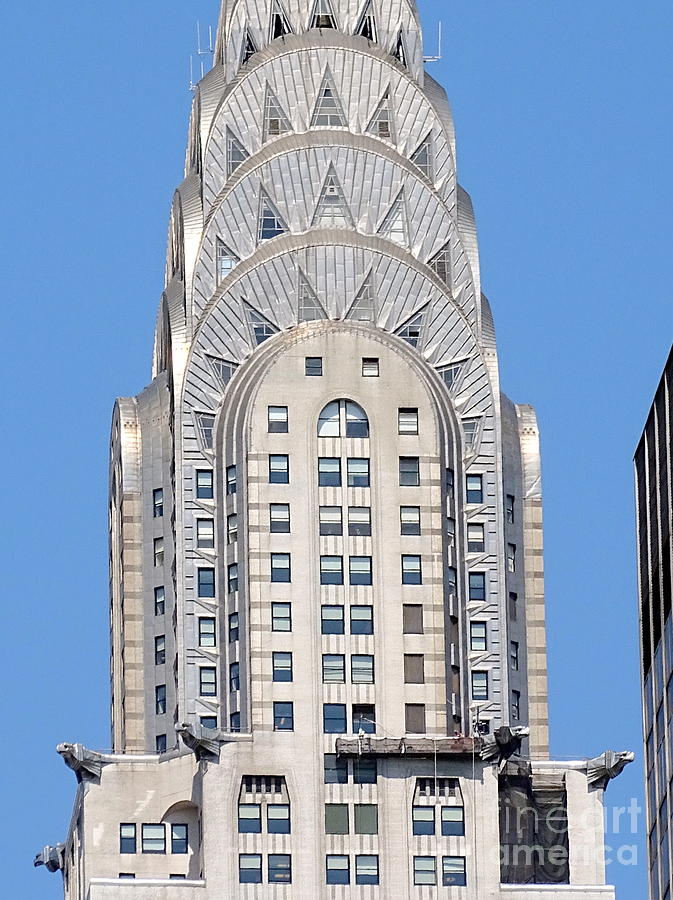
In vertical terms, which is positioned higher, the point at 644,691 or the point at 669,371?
the point at 669,371

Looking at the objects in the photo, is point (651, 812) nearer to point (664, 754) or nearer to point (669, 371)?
point (664, 754)

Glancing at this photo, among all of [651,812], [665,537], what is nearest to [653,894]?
[651,812]

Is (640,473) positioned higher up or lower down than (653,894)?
higher up

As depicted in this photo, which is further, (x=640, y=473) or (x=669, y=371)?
(x=640, y=473)

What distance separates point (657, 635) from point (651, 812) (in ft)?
25.7

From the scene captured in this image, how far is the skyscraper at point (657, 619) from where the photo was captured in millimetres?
158250

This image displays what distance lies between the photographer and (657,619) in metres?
162

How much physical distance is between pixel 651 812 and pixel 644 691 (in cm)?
569

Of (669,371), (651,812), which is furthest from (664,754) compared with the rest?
(669,371)

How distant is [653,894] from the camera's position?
6388 inches

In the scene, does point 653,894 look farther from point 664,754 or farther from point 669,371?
point 669,371

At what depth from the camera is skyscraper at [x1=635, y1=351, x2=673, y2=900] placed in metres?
158

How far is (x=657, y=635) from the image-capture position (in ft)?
531

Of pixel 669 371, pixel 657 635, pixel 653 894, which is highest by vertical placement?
pixel 669 371
